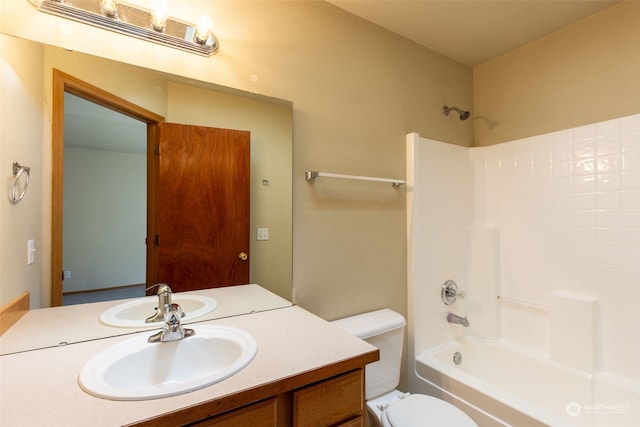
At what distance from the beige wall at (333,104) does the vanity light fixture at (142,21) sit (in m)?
0.03

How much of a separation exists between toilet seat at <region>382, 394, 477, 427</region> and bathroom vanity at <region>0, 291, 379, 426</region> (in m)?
0.47

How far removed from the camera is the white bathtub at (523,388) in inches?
55.2

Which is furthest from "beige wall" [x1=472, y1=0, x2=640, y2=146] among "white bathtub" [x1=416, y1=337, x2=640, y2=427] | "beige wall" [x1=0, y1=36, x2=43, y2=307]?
"beige wall" [x1=0, y1=36, x2=43, y2=307]

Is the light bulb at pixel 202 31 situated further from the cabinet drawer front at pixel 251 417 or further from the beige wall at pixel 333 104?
the cabinet drawer front at pixel 251 417

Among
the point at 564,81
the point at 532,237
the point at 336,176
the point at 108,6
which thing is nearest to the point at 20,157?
the point at 108,6

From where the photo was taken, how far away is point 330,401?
0.88m

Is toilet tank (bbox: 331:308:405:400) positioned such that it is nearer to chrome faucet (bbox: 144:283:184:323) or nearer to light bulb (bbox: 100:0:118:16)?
chrome faucet (bbox: 144:283:184:323)

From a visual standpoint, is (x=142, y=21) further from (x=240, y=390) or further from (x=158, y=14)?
(x=240, y=390)

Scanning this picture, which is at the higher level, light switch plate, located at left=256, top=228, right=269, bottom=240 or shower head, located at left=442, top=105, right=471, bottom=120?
shower head, located at left=442, top=105, right=471, bottom=120

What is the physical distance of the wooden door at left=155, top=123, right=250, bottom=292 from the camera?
4.02 feet

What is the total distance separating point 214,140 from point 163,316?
749 mm

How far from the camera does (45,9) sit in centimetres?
100

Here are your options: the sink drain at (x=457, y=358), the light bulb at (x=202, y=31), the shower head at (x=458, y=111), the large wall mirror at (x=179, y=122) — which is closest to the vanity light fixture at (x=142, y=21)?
the light bulb at (x=202, y=31)

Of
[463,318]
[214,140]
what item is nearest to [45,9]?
[214,140]
